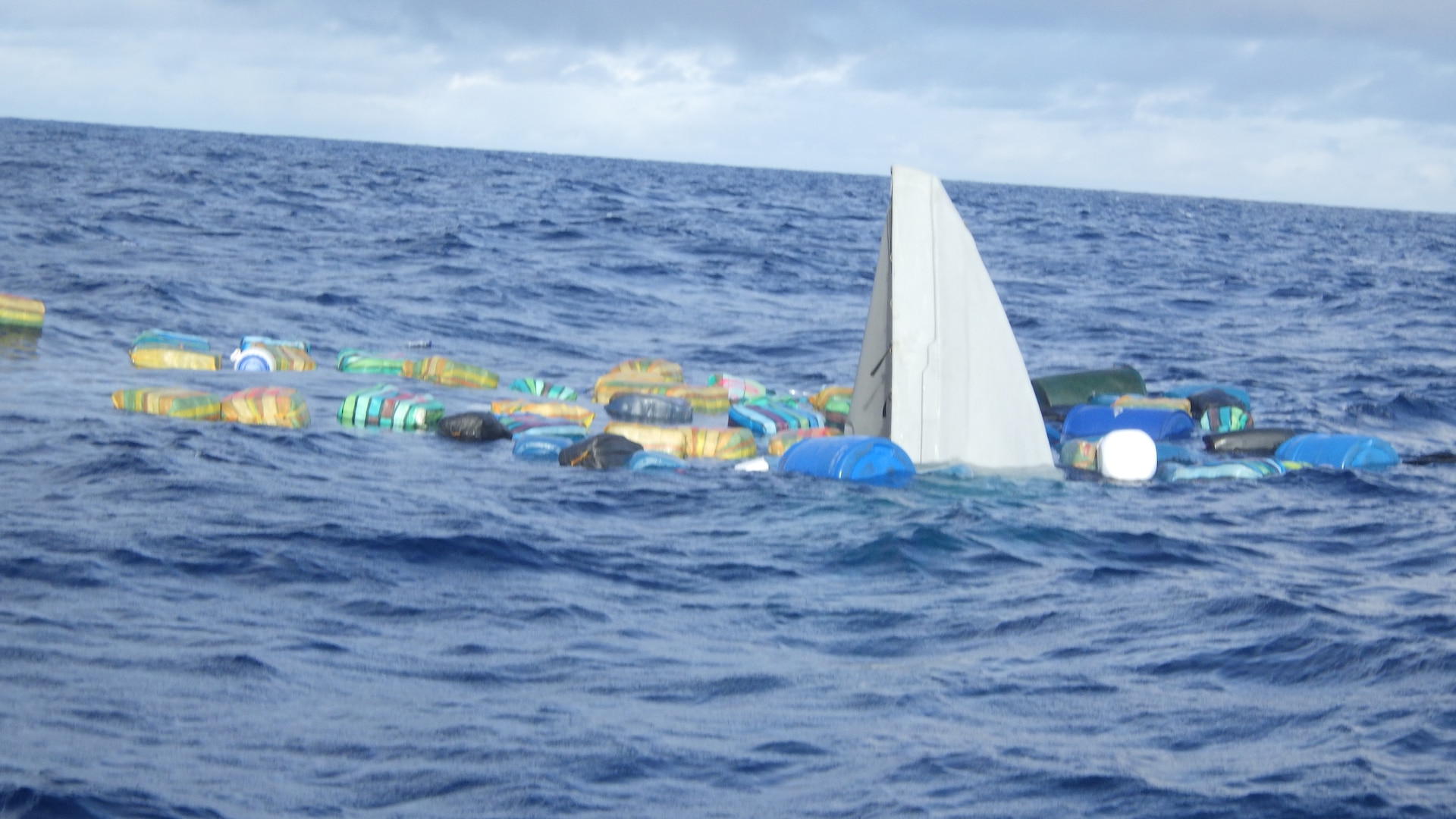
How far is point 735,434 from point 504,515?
9.59 feet

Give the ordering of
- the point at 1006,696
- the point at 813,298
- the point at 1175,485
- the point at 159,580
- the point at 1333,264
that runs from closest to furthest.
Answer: the point at 1006,696
the point at 159,580
the point at 1175,485
the point at 813,298
the point at 1333,264

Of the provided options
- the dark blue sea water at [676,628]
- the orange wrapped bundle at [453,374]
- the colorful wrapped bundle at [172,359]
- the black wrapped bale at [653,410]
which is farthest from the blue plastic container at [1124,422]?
the colorful wrapped bundle at [172,359]

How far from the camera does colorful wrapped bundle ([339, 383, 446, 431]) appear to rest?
12398 mm

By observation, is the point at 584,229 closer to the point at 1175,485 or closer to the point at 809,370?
the point at 809,370

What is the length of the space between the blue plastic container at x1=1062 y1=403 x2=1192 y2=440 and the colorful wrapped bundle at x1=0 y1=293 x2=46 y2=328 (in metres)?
11.4

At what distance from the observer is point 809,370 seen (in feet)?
59.9

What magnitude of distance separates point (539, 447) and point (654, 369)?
14.7 ft

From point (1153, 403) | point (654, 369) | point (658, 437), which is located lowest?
point (658, 437)

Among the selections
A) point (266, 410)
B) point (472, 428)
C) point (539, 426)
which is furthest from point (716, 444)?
point (266, 410)

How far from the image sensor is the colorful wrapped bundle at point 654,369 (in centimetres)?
1546

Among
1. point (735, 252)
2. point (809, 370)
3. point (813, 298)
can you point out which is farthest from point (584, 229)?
point (809, 370)

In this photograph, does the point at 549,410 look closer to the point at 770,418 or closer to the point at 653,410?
the point at 653,410

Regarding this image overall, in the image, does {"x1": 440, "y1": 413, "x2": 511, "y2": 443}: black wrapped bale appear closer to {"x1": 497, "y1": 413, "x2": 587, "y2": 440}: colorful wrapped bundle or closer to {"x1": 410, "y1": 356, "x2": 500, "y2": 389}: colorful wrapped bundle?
{"x1": 497, "y1": 413, "x2": 587, "y2": 440}: colorful wrapped bundle

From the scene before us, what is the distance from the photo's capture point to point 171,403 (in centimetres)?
1191
